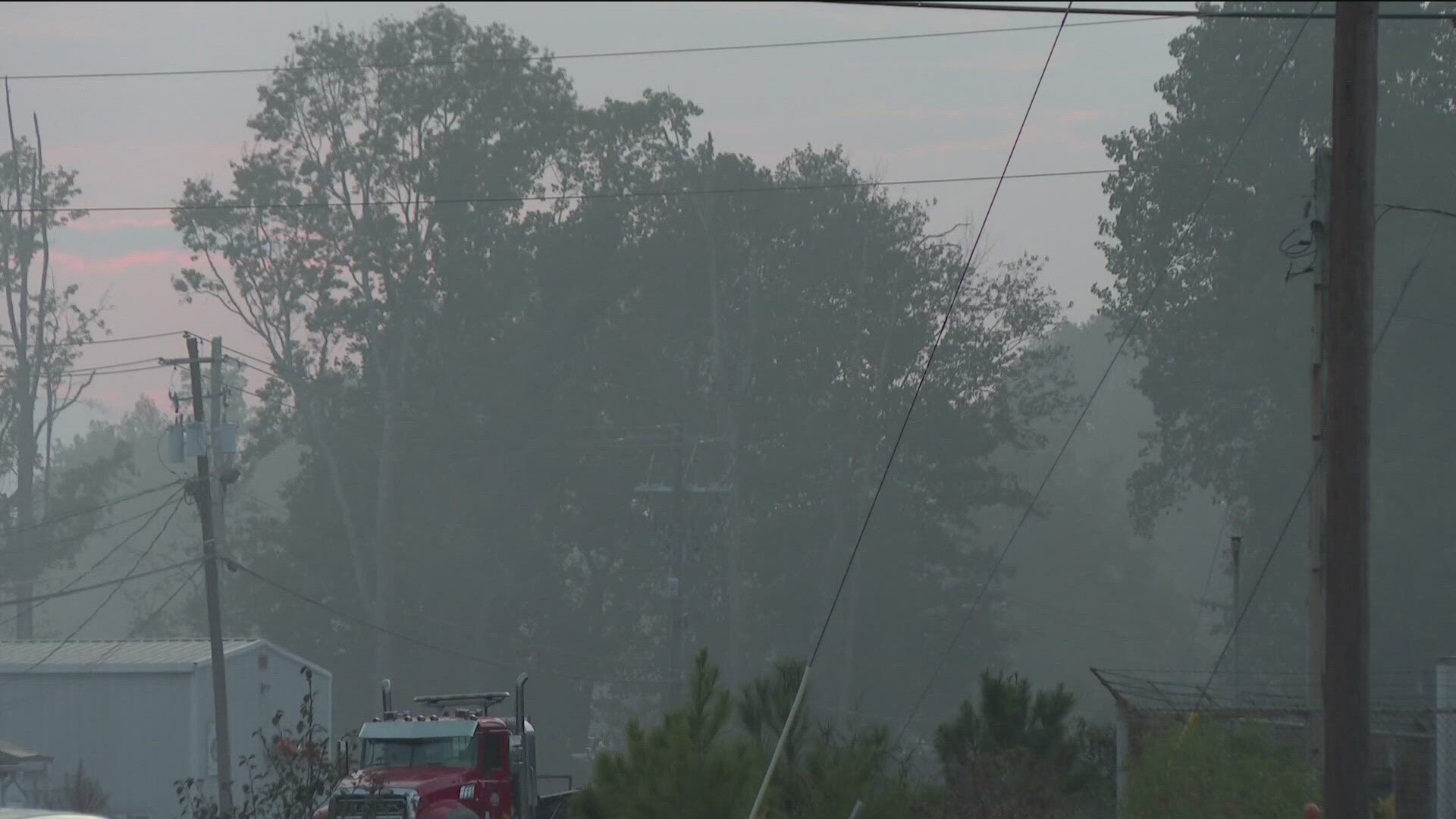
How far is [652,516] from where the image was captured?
6450cm

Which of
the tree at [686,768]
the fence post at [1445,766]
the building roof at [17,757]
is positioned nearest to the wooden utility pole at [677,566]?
the building roof at [17,757]

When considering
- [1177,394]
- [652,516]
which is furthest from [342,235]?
[1177,394]

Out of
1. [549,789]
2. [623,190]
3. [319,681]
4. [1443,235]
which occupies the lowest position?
[549,789]

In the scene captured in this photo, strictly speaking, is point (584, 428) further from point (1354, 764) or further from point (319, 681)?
point (1354, 764)

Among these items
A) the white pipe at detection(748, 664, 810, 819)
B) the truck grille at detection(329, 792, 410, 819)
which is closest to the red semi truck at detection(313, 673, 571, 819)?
the truck grille at detection(329, 792, 410, 819)

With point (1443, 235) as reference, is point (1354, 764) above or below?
below

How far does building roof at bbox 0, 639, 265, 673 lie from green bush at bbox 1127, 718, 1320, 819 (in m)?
30.7

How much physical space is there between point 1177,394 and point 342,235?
30.7m

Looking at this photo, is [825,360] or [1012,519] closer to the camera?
[825,360]

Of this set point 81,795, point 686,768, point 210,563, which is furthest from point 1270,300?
point 686,768

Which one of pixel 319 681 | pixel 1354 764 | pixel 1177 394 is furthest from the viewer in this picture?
pixel 1177 394

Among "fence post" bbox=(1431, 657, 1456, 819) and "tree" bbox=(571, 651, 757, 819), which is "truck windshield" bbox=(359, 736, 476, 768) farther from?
"fence post" bbox=(1431, 657, 1456, 819)

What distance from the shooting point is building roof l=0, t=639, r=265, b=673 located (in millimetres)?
41906

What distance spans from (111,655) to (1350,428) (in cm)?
3821
